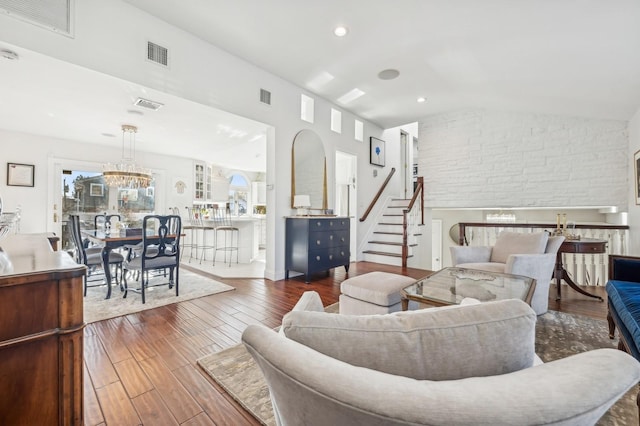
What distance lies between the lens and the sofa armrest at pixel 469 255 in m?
3.31

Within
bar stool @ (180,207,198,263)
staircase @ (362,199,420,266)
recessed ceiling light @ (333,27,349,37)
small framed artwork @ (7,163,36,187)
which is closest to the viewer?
recessed ceiling light @ (333,27,349,37)

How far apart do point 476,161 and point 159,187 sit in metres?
7.22

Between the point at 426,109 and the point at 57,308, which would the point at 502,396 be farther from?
the point at 426,109

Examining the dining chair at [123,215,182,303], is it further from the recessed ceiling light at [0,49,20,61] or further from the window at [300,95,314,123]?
the window at [300,95,314,123]

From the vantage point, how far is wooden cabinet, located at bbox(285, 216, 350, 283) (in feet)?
13.4

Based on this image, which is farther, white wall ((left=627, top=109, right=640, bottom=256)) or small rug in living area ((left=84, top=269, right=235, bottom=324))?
white wall ((left=627, top=109, right=640, bottom=256))

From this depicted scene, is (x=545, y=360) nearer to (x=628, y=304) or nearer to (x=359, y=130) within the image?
(x=628, y=304)

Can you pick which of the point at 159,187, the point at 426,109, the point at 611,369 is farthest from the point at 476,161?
the point at 159,187

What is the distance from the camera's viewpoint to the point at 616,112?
3.63m

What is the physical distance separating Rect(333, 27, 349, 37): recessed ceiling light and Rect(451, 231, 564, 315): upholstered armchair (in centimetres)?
282

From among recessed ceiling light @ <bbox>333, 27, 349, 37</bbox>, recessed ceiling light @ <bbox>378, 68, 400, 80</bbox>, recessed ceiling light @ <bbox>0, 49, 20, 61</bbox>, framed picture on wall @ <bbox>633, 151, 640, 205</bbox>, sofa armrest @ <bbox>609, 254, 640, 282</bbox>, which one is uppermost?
recessed ceiling light @ <bbox>378, 68, 400, 80</bbox>

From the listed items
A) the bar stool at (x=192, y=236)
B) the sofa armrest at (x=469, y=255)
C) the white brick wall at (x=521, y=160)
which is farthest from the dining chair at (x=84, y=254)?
the white brick wall at (x=521, y=160)

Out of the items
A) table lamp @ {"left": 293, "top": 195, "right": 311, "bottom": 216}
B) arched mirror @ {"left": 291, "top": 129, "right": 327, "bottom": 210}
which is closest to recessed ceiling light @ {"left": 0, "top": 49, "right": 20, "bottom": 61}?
arched mirror @ {"left": 291, "top": 129, "right": 327, "bottom": 210}

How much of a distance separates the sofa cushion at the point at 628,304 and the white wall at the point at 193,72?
3.60 m
